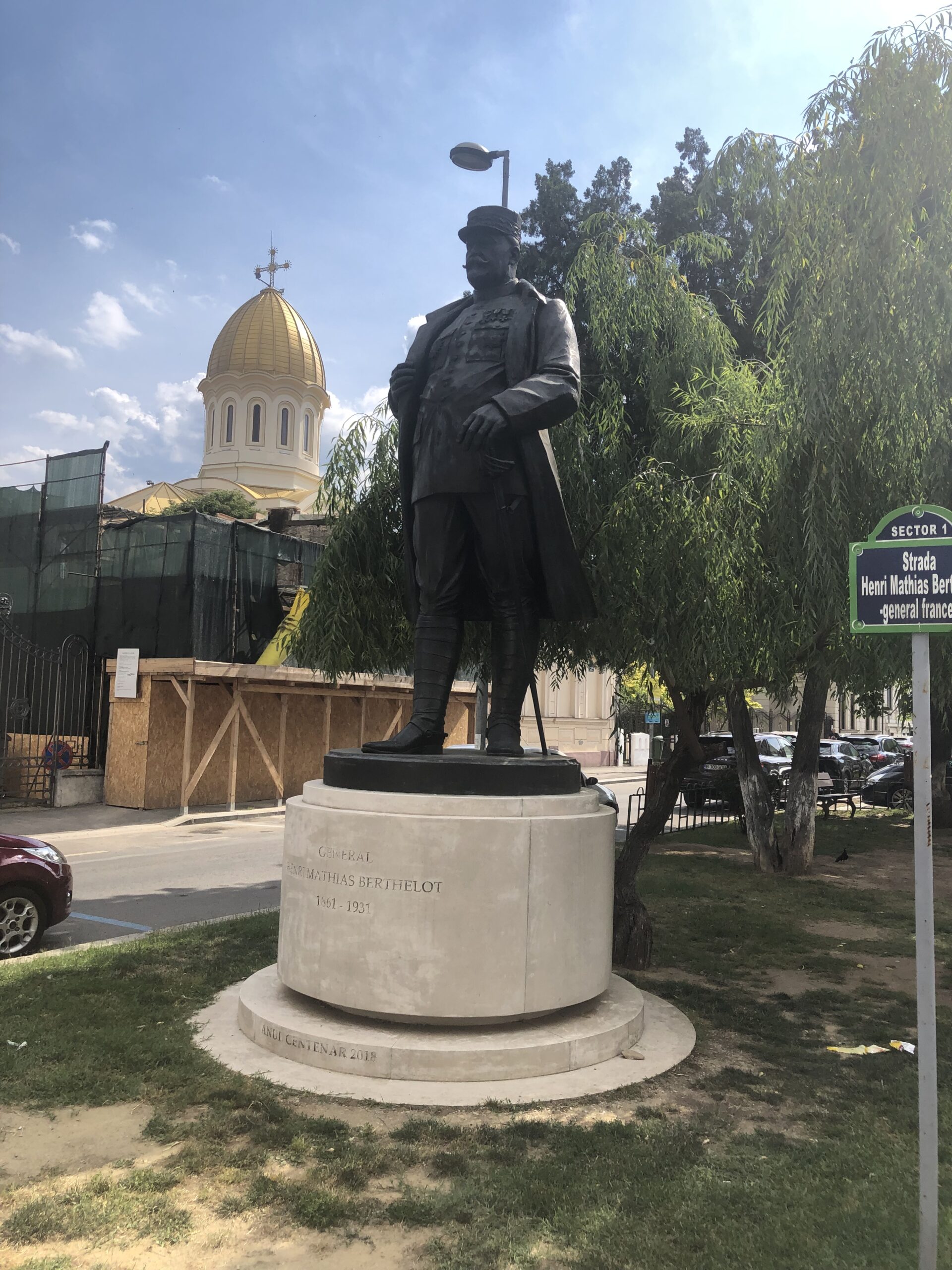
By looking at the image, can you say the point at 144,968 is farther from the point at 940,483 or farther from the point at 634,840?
the point at 940,483

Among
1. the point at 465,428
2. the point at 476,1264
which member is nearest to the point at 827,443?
the point at 465,428

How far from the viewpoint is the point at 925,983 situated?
3.18 meters

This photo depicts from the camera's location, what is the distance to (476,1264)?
10.3 ft

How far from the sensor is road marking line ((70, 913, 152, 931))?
9337mm

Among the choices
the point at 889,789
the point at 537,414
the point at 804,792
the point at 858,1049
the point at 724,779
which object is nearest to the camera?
the point at 537,414

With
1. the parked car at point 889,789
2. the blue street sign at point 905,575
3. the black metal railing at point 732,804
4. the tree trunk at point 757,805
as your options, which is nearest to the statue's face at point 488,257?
the blue street sign at point 905,575

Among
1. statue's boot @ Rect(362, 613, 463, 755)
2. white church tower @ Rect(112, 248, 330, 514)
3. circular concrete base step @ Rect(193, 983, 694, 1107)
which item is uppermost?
white church tower @ Rect(112, 248, 330, 514)

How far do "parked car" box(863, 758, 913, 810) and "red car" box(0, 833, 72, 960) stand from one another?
72.8 feet

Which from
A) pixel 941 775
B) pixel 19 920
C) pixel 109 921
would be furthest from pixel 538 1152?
pixel 941 775

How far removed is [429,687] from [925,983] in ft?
10.7

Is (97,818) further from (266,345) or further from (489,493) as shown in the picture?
(266,345)

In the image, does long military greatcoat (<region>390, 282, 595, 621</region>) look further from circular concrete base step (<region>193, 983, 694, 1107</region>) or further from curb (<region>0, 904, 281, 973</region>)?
curb (<region>0, 904, 281, 973</region>)

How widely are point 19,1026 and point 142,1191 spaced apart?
2264mm

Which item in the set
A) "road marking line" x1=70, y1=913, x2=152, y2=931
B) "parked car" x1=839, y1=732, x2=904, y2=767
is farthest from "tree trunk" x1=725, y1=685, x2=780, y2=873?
"parked car" x1=839, y1=732, x2=904, y2=767
